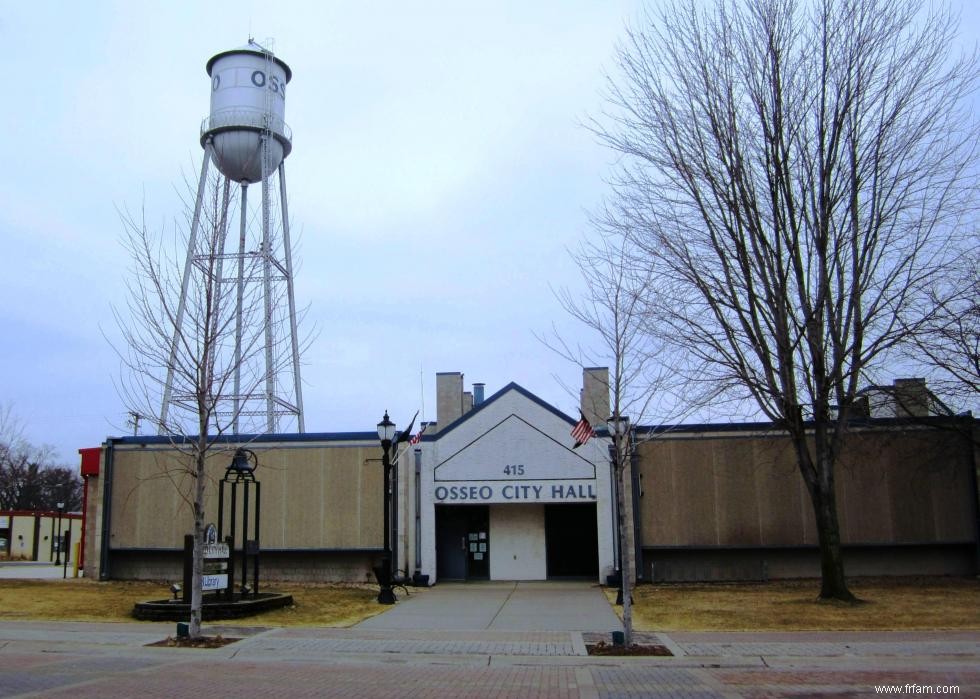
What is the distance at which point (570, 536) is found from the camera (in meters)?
28.2

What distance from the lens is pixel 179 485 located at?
2705 cm

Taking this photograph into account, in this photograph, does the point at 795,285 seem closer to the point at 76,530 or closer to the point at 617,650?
the point at 617,650

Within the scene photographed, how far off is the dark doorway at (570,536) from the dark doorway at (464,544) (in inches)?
76.9

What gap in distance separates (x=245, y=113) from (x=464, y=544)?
1779cm

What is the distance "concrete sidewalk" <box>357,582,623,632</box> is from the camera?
16.8 metres

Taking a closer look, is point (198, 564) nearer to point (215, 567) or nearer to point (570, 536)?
point (215, 567)

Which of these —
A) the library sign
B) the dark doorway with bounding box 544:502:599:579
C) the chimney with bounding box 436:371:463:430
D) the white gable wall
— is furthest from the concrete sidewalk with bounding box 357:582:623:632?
the chimney with bounding box 436:371:463:430

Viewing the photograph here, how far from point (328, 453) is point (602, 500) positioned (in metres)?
7.95

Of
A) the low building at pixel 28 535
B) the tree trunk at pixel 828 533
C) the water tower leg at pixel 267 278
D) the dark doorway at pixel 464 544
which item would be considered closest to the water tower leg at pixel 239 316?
the water tower leg at pixel 267 278

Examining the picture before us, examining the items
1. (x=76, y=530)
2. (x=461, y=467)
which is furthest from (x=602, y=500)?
(x=76, y=530)

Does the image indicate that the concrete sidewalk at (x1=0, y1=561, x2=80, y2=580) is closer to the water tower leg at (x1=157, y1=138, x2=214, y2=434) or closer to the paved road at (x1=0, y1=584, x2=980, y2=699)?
the water tower leg at (x1=157, y1=138, x2=214, y2=434)

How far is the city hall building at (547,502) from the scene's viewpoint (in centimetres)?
2500

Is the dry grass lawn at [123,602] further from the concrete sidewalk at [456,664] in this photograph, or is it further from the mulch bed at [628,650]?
the mulch bed at [628,650]

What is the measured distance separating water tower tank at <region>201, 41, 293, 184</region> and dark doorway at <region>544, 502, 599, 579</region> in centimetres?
1644
